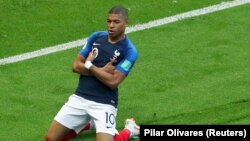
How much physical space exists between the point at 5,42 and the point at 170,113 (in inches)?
A: 154

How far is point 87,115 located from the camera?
12.4m

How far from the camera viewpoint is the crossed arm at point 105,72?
12.0m

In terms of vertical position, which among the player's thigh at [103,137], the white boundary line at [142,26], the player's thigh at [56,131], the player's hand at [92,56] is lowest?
the player's thigh at [103,137]

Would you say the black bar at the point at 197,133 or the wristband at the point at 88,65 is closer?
the black bar at the point at 197,133

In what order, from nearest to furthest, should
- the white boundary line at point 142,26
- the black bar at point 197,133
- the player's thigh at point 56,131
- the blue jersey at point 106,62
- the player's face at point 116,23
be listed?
the black bar at point 197,133 → the player's face at point 116,23 → the blue jersey at point 106,62 → the player's thigh at point 56,131 → the white boundary line at point 142,26

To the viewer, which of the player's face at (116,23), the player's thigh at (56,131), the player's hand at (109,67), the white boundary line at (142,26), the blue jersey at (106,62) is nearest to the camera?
the player's face at (116,23)

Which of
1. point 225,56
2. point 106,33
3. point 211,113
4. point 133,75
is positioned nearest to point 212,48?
point 225,56

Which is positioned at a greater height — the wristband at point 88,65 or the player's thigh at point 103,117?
the wristband at point 88,65

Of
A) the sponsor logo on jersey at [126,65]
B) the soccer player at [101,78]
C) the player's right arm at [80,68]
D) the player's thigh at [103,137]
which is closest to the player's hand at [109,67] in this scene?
the soccer player at [101,78]

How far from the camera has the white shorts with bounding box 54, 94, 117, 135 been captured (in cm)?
1220

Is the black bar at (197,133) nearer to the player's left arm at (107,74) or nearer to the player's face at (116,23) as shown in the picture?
the player's left arm at (107,74)

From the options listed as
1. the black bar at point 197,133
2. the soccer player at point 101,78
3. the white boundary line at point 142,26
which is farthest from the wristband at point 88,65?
the white boundary line at point 142,26

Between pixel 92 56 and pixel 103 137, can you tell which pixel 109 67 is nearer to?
pixel 92 56

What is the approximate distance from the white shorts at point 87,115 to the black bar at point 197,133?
62cm
